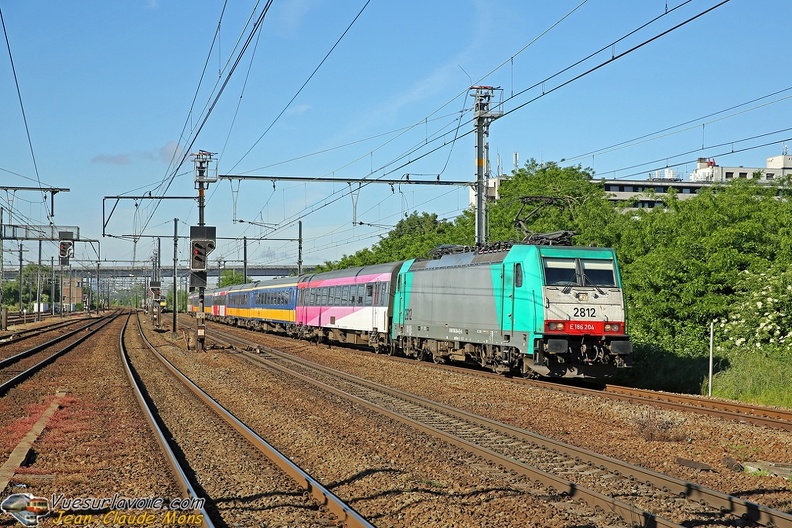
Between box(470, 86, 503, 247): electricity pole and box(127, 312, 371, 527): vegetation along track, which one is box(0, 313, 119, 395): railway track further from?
box(470, 86, 503, 247): electricity pole

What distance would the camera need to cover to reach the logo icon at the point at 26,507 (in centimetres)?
768

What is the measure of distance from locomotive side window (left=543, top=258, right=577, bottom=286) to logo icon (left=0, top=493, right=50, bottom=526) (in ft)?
43.7

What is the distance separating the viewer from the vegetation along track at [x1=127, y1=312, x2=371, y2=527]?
8.15m

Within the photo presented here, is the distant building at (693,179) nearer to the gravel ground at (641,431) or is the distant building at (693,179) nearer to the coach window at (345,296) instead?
the coach window at (345,296)

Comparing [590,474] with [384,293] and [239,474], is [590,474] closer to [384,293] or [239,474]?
[239,474]

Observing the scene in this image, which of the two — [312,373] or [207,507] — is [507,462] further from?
[312,373]

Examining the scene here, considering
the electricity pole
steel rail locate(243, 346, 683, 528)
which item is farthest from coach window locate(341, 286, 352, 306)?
steel rail locate(243, 346, 683, 528)

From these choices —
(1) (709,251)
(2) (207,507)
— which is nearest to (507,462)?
(2) (207,507)

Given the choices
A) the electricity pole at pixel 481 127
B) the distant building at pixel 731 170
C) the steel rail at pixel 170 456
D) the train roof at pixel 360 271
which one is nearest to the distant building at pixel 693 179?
the distant building at pixel 731 170

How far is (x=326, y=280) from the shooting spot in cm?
3981

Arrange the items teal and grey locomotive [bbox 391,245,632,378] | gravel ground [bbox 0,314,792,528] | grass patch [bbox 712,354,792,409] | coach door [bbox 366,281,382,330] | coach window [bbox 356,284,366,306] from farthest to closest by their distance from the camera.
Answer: coach window [bbox 356,284,366,306] < coach door [bbox 366,281,382,330] < teal and grey locomotive [bbox 391,245,632,378] < grass patch [bbox 712,354,792,409] < gravel ground [bbox 0,314,792,528]

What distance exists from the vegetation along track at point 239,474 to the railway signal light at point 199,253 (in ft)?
47.7

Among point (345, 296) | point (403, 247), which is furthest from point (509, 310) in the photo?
point (403, 247)

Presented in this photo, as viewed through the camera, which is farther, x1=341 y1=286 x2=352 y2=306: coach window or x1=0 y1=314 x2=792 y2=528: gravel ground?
x1=341 y1=286 x2=352 y2=306: coach window
